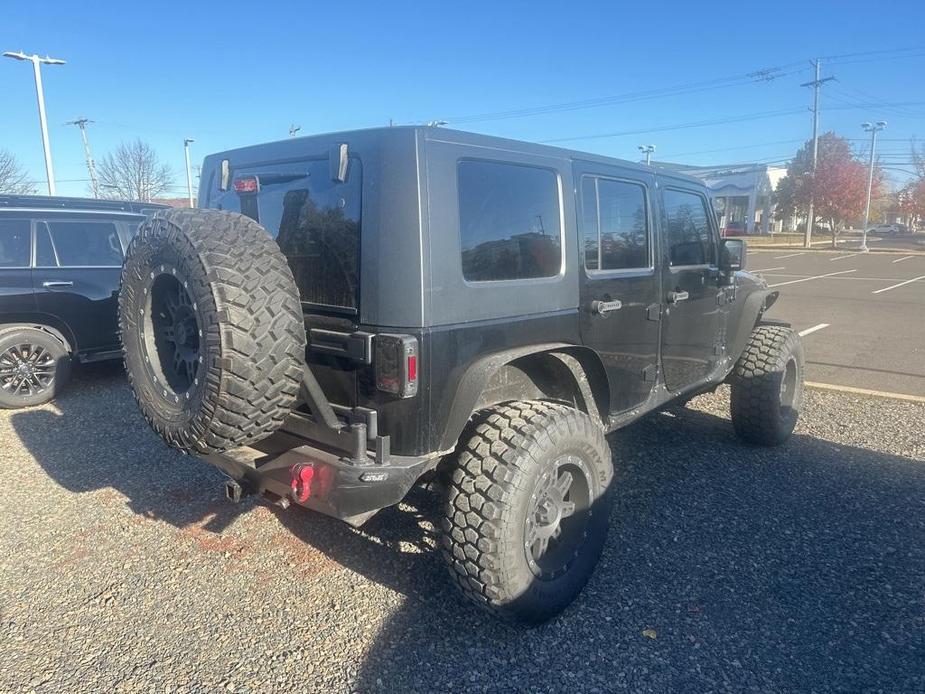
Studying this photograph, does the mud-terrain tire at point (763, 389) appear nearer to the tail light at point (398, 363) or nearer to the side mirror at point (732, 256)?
the side mirror at point (732, 256)

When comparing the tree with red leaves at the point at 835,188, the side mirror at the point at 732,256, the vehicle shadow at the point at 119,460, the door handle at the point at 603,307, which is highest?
the tree with red leaves at the point at 835,188

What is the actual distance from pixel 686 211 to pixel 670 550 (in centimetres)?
214

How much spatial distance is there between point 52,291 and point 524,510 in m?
5.57

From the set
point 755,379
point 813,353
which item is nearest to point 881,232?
point 813,353

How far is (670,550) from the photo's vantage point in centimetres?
347

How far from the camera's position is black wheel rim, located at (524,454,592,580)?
280cm

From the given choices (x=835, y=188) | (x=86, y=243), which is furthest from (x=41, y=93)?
(x=835, y=188)

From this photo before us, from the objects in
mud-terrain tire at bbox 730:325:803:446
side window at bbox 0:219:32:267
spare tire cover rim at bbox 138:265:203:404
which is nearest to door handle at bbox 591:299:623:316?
spare tire cover rim at bbox 138:265:203:404

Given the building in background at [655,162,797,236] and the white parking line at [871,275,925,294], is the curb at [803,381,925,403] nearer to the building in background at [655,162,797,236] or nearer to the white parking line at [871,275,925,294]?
the white parking line at [871,275,925,294]

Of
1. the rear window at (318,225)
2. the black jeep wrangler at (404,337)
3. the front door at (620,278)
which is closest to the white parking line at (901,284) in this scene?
the front door at (620,278)

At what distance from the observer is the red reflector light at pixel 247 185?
3.08m

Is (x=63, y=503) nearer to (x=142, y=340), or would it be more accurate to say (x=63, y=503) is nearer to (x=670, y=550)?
(x=142, y=340)

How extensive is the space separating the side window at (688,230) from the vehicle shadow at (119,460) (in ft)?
10.2

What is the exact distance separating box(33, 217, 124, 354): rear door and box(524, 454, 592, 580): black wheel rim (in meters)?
5.19
